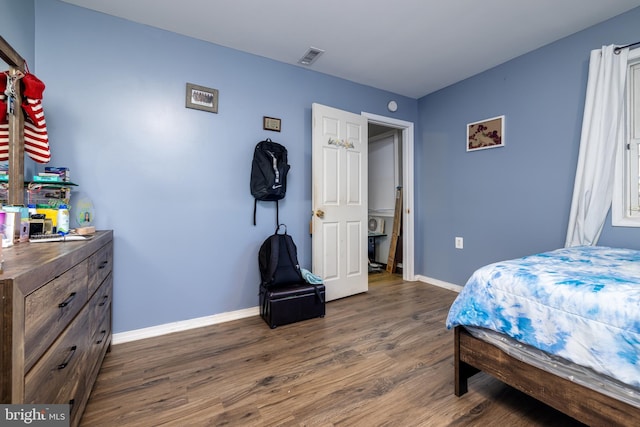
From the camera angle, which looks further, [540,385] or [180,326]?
[180,326]

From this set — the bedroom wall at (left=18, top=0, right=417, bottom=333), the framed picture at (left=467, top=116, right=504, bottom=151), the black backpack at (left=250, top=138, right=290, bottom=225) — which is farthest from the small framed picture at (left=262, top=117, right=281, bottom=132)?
the framed picture at (left=467, top=116, right=504, bottom=151)

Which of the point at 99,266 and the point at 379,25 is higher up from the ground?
the point at 379,25

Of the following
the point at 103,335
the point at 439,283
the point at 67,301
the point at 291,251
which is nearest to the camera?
the point at 67,301

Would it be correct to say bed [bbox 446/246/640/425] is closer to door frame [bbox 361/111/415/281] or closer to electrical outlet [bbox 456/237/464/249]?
electrical outlet [bbox 456/237/464/249]

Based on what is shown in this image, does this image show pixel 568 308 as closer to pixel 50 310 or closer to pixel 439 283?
pixel 50 310

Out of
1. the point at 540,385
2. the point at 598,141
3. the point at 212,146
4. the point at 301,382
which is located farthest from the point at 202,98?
the point at 598,141

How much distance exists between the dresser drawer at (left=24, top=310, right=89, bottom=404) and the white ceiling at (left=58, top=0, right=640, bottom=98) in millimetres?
2117

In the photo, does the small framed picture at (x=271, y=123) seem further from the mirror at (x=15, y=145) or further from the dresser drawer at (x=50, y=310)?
the dresser drawer at (x=50, y=310)

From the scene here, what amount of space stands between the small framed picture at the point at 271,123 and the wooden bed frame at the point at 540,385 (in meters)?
2.18

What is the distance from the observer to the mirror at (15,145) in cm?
146

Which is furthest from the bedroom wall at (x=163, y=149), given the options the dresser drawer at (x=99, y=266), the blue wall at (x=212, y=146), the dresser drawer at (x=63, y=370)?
the dresser drawer at (x=63, y=370)

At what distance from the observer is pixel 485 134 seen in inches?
114

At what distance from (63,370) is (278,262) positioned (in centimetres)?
154

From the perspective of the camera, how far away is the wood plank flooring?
1.28m
